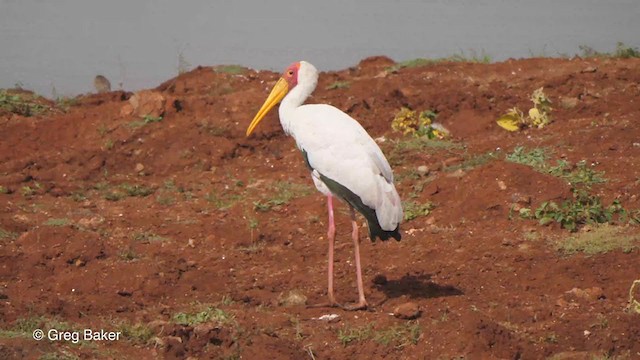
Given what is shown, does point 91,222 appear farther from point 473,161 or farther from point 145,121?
point 473,161

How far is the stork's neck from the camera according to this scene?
981cm

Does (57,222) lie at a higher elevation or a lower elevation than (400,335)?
higher

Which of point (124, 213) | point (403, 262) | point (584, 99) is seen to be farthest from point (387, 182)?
point (584, 99)

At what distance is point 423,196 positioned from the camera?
1116 cm

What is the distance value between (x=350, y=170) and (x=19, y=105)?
571cm

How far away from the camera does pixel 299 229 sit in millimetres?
10781

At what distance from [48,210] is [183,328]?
4.02 metres

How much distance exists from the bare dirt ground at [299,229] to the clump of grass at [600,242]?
35mm

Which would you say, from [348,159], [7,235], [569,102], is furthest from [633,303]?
[569,102]

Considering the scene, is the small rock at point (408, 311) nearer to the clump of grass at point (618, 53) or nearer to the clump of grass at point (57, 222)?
the clump of grass at point (57, 222)

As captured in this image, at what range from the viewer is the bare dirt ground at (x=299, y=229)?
26.8 feet

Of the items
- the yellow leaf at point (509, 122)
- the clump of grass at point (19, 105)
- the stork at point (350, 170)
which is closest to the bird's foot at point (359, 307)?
the stork at point (350, 170)

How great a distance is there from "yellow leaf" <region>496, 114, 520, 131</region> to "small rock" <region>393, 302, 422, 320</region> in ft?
15.3

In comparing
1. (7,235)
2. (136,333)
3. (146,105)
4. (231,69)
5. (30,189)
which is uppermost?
(231,69)
